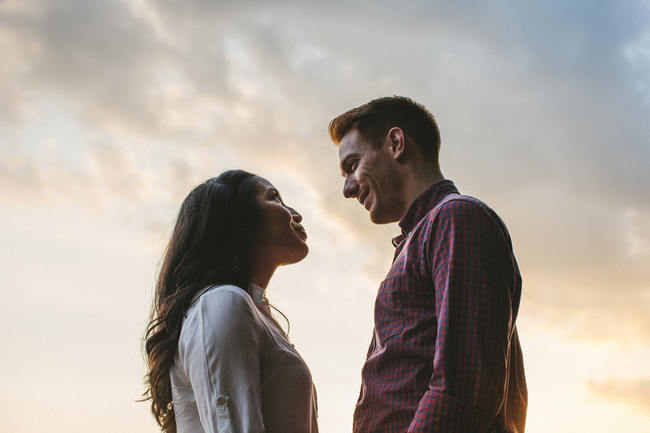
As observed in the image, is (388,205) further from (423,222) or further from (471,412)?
(471,412)

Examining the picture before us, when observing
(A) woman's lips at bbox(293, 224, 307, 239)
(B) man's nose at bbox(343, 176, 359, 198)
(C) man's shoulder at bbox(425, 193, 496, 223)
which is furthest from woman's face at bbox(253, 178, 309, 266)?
(C) man's shoulder at bbox(425, 193, 496, 223)

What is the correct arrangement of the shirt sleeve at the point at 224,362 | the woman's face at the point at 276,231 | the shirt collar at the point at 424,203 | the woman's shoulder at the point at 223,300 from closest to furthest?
1. the shirt sleeve at the point at 224,362
2. the woman's shoulder at the point at 223,300
3. the shirt collar at the point at 424,203
4. the woman's face at the point at 276,231

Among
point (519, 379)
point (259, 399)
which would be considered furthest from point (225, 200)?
point (519, 379)

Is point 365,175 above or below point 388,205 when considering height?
→ above

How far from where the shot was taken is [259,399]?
2.10 meters

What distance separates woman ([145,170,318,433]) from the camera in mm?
2090

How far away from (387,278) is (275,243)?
1009 mm

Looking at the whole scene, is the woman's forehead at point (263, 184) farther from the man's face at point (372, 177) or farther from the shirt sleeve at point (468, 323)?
the shirt sleeve at point (468, 323)

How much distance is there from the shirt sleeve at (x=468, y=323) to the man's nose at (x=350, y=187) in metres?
0.88

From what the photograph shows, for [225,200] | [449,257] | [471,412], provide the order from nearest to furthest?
[471,412] → [449,257] → [225,200]

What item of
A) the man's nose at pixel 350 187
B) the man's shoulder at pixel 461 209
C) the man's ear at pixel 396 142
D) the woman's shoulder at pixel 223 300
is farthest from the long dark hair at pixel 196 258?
the man's shoulder at pixel 461 209

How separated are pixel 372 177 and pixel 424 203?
348 mm

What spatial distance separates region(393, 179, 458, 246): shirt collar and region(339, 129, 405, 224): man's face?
0.40ft

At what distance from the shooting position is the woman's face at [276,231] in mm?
2916
